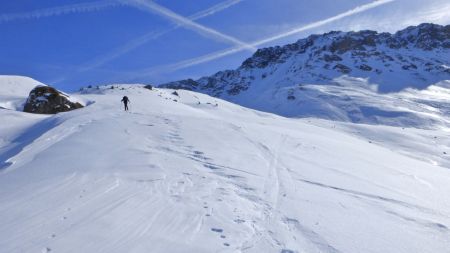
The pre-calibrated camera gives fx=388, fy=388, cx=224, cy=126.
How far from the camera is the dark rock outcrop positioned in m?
27.5

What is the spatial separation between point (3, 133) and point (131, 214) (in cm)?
1419

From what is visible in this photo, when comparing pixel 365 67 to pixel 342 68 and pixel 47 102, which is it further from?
pixel 47 102

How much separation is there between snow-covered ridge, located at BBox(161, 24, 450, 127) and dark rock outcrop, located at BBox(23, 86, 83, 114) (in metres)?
52.6

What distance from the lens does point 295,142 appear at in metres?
17.7

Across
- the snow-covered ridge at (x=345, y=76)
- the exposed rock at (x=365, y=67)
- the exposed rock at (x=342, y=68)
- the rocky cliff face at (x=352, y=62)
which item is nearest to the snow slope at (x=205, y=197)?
the snow-covered ridge at (x=345, y=76)

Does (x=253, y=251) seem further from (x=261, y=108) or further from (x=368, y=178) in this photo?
(x=261, y=108)

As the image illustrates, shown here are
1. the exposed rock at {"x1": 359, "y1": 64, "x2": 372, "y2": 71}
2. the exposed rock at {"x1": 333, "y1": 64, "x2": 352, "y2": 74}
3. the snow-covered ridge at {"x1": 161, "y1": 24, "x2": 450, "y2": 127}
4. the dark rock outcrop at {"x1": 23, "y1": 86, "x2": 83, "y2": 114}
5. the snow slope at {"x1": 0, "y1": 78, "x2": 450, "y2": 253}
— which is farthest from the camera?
the exposed rock at {"x1": 359, "y1": 64, "x2": 372, "y2": 71}

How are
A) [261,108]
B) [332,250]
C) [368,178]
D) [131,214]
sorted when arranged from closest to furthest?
[332,250] < [131,214] < [368,178] < [261,108]

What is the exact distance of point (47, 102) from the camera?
28.0 meters

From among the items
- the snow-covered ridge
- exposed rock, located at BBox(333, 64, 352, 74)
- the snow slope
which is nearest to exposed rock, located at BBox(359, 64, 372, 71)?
the snow-covered ridge

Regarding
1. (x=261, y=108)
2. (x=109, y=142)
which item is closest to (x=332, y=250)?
(x=109, y=142)

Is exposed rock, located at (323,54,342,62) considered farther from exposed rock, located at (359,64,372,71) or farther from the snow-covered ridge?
exposed rock, located at (359,64,372,71)

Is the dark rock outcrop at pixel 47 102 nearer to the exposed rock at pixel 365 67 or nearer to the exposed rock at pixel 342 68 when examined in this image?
the exposed rock at pixel 342 68

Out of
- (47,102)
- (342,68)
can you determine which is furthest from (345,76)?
(47,102)
